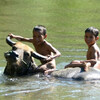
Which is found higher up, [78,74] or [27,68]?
[27,68]

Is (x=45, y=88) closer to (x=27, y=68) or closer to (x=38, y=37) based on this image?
(x=27, y=68)

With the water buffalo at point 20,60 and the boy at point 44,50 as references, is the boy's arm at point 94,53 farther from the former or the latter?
the water buffalo at point 20,60

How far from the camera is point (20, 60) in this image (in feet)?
34.3

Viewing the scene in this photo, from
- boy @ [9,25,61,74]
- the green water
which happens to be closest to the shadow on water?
the green water

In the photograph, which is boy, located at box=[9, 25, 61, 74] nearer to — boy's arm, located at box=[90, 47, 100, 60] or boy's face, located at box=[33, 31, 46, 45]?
boy's face, located at box=[33, 31, 46, 45]

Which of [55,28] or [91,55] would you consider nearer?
[91,55]

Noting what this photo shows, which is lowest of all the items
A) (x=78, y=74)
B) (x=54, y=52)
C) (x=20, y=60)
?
(x=78, y=74)

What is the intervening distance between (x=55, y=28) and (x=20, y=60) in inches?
316

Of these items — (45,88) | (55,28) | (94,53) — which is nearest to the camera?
(45,88)

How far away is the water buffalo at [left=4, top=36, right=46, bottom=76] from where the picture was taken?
10.3 meters

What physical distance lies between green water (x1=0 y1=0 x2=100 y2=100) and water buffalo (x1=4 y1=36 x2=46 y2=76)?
357 mm

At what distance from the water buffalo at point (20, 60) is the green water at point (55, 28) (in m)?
0.36

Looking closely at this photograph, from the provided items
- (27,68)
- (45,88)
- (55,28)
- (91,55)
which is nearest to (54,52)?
(27,68)

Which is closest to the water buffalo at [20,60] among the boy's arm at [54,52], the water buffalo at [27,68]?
the water buffalo at [27,68]
